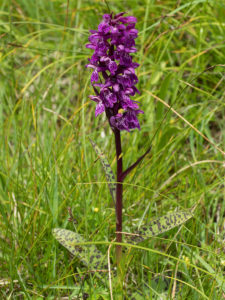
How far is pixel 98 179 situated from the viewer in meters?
2.78

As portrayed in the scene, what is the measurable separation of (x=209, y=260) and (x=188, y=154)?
1.15 metres

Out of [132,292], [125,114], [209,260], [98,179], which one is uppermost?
[125,114]

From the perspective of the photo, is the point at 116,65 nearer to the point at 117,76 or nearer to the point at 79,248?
the point at 117,76

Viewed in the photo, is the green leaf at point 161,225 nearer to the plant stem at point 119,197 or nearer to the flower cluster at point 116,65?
the plant stem at point 119,197

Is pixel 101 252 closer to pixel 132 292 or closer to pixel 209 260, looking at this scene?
pixel 132 292

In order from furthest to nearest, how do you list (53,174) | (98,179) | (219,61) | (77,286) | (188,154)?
1. (219,61)
2. (188,154)
3. (98,179)
4. (53,174)
5. (77,286)

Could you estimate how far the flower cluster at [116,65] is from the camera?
1834mm

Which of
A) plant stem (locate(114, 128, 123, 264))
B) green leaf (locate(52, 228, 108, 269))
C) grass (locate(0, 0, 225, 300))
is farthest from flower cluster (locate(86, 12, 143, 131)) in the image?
green leaf (locate(52, 228, 108, 269))

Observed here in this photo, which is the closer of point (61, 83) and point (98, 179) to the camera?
point (98, 179)

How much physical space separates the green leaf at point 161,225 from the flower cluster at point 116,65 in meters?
0.56

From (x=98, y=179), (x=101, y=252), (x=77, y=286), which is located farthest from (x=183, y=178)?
(x=77, y=286)

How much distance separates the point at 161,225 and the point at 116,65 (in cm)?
91

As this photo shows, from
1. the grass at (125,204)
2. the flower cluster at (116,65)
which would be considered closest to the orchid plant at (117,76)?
the flower cluster at (116,65)

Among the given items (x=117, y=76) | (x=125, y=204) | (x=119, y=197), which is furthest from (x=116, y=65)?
(x=125, y=204)
